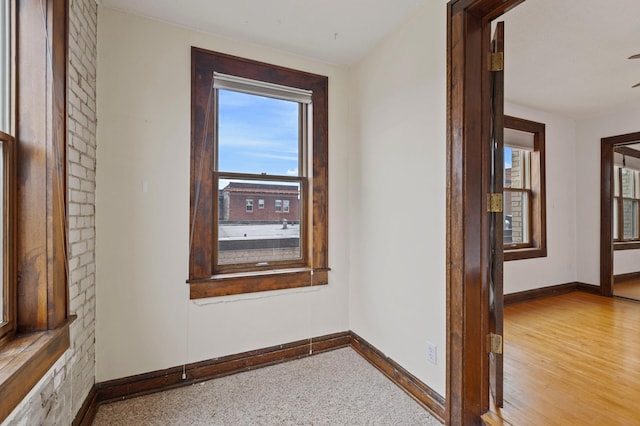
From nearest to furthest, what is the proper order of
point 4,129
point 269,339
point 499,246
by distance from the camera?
point 4,129 < point 499,246 < point 269,339

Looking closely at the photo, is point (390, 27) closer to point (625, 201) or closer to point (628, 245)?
point (625, 201)

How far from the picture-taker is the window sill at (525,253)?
3.90 meters

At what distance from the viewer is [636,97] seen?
3.71 meters

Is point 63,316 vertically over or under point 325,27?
under

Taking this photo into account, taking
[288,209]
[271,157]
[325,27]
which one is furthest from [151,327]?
[325,27]

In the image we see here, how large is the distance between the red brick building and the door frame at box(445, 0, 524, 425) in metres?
1.45

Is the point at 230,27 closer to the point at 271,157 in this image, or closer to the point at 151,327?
the point at 271,157

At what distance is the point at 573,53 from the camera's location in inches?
106

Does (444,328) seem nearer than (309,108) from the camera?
Yes

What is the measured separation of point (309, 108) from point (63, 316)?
90.7 inches

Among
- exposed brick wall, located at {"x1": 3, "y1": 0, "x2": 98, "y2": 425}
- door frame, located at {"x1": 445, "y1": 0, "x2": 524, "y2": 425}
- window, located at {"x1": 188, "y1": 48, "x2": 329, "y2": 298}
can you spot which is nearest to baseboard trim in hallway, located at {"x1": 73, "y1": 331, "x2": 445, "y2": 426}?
exposed brick wall, located at {"x1": 3, "y1": 0, "x2": 98, "y2": 425}

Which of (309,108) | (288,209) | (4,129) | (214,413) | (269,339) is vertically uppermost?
(309,108)

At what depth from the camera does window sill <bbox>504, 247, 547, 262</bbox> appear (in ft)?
12.8

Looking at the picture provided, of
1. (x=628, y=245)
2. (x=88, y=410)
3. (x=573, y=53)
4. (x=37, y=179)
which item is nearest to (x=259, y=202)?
(x=37, y=179)
